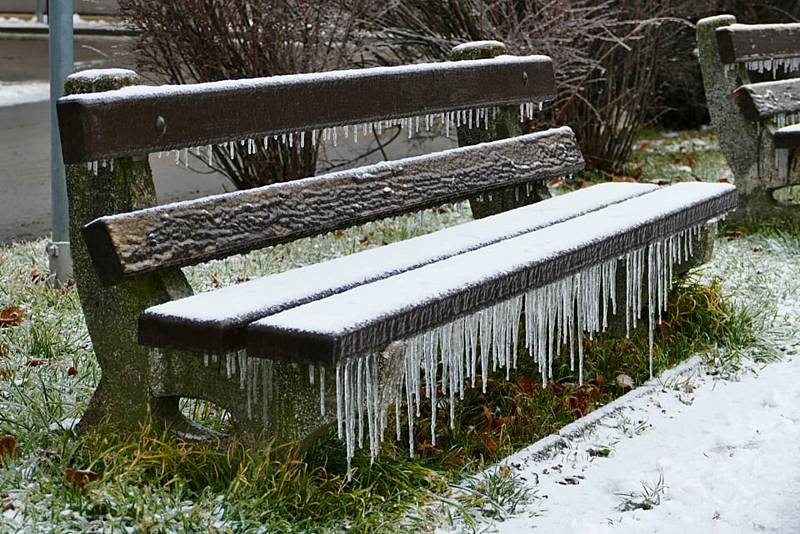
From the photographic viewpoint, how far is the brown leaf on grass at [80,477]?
297cm

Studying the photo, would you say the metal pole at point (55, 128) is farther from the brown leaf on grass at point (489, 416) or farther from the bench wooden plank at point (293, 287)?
the brown leaf on grass at point (489, 416)

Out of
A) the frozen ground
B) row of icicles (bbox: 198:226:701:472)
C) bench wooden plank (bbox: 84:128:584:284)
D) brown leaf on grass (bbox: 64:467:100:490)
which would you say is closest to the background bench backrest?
bench wooden plank (bbox: 84:128:584:284)

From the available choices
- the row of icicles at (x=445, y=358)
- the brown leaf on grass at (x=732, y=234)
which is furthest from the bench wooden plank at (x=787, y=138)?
the row of icicles at (x=445, y=358)

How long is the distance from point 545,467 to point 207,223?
1.19 meters

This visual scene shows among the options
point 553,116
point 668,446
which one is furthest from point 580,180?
point 668,446

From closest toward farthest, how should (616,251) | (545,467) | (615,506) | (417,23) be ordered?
(615,506) → (545,467) → (616,251) → (417,23)

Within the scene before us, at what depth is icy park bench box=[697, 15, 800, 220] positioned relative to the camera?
6.14 m

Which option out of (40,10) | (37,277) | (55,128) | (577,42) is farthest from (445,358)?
(40,10)

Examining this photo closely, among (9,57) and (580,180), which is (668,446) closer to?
(580,180)

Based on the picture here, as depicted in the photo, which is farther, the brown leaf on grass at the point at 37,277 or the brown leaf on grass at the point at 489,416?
the brown leaf on grass at the point at 37,277

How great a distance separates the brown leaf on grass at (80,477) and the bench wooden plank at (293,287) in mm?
364

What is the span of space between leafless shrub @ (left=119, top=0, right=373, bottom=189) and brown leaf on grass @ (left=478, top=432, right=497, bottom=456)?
9.61ft

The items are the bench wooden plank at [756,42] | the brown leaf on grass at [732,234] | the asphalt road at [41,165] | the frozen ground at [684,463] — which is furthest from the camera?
the asphalt road at [41,165]

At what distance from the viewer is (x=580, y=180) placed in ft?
26.5
